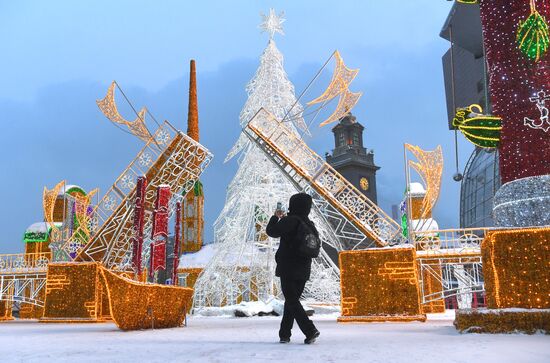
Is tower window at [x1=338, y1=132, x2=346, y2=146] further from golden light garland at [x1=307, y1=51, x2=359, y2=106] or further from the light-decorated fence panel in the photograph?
the light-decorated fence panel

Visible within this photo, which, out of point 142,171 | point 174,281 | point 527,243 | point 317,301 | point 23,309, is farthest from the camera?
point 23,309

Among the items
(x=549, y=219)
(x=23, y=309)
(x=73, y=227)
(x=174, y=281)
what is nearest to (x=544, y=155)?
(x=549, y=219)

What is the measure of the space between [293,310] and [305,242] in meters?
0.72

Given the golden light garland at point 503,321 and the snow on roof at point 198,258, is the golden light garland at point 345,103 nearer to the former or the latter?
the golden light garland at point 503,321

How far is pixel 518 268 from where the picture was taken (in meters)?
6.30

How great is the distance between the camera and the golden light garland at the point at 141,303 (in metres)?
7.72

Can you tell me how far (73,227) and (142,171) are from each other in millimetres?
5259

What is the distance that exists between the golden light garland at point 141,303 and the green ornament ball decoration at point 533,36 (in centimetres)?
647

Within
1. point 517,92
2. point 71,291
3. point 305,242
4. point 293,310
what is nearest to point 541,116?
point 517,92

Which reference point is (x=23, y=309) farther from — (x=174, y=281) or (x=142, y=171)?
(x=174, y=281)

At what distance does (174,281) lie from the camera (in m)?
10.6

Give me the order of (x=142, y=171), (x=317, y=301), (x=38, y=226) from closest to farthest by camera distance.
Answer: (x=142, y=171)
(x=317, y=301)
(x=38, y=226)

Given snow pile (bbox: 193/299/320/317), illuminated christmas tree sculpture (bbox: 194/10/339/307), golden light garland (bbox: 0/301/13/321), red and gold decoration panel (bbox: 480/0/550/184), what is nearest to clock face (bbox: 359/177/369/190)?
illuminated christmas tree sculpture (bbox: 194/10/339/307)

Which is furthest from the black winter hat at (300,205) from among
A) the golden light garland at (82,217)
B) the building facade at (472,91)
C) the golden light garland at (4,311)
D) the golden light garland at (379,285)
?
the building facade at (472,91)
